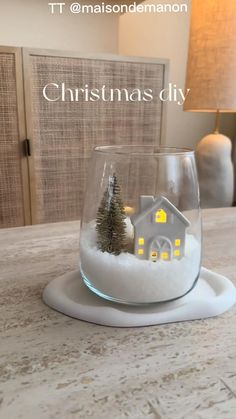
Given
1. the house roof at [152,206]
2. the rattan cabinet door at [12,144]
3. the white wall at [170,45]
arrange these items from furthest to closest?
the white wall at [170,45]
the rattan cabinet door at [12,144]
the house roof at [152,206]

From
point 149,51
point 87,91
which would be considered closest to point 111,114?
point 87,91

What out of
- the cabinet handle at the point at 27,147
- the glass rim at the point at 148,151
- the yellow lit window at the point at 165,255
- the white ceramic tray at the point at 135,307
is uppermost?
the glass rim at the point at 148,151

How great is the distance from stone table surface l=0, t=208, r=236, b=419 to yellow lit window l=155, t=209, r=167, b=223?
125mm

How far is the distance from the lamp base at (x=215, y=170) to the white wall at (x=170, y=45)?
583mm

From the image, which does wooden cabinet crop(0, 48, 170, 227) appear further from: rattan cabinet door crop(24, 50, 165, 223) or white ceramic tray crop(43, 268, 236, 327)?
white ceramic tray crop(43, 268, 236, 327)

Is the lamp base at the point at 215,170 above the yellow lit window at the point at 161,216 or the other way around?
the other way around

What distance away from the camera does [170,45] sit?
206 cm

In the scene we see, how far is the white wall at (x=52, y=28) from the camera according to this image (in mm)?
1631

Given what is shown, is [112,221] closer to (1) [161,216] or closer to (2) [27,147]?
(1) [161,216]

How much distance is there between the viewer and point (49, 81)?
1.42 m

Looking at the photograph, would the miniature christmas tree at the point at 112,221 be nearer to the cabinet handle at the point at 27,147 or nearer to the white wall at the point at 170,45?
the cabinet handle at the point at 27,147

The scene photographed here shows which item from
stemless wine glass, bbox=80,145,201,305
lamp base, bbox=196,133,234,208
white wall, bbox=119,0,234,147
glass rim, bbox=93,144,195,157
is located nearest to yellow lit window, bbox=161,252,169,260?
stemless wine glass, bbox=80,145,201,305

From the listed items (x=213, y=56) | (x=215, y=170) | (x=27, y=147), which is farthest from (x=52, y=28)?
(x=215, y=170)

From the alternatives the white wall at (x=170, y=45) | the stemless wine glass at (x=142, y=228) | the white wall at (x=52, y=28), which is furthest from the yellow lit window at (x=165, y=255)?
the white wall at (x=170, y=45)
